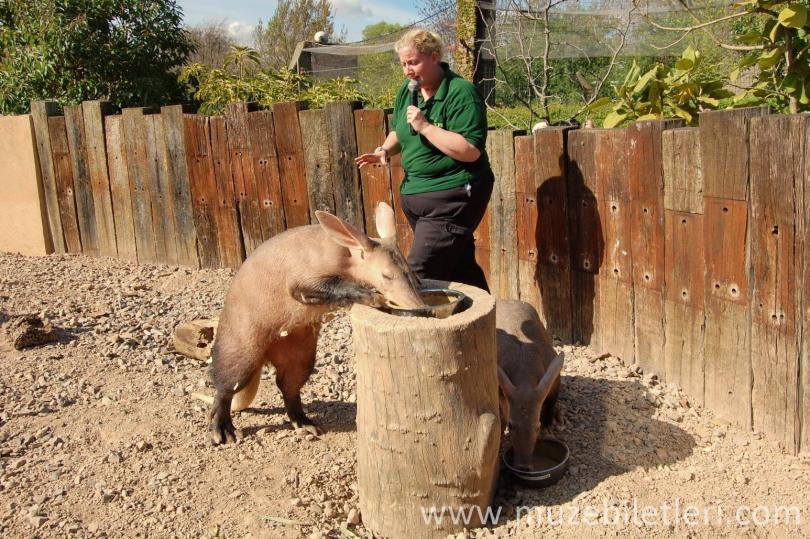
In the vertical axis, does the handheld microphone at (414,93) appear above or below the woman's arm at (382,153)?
above

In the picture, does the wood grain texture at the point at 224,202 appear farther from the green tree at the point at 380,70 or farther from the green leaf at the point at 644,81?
the green tree at the point at 380,70

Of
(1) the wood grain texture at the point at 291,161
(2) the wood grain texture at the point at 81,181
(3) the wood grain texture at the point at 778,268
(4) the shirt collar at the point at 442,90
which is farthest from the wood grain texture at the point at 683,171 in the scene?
(2) the wood grain texture at the point at 81,181

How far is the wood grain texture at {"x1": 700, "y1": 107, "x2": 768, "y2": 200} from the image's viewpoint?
4.18m

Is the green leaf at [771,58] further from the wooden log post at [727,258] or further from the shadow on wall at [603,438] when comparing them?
the shadow on wall at [603,438]

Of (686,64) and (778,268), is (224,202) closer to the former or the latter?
(686,64)

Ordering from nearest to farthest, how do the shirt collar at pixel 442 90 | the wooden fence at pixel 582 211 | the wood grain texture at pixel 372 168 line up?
the wooden fence at pixel 582 211 → the shirt collar at pixel 442 90 → the wood grain texture at pixel 372 168

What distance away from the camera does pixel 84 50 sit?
9.68 metres

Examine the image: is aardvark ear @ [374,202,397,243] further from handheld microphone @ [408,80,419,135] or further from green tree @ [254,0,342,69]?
green tree @ [254,0,342,69]

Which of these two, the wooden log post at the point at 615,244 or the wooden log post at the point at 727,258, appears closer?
the wooden log post at the point at 727,258

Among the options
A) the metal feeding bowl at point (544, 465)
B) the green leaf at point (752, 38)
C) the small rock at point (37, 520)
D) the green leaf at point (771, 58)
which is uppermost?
the green leaf at point (752, 38)

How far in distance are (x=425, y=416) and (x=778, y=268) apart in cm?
216

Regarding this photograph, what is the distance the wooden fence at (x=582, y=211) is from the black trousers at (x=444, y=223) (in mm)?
847

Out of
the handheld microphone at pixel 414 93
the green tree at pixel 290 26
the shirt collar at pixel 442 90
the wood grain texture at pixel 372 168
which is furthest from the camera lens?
the green tree at pixel 290 26

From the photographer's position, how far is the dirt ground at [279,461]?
3.74m
